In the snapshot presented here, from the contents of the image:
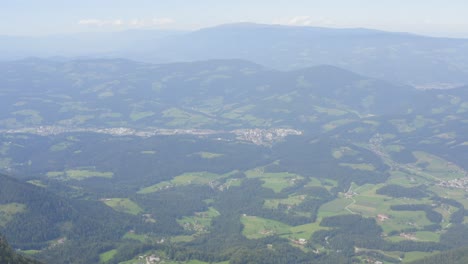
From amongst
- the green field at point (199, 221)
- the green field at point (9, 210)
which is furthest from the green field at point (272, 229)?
the green field at point (9, 210)

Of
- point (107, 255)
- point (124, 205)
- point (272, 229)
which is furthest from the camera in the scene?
point (124, 205)

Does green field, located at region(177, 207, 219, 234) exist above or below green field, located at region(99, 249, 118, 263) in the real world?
below

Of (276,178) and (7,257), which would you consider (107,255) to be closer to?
(7,257)

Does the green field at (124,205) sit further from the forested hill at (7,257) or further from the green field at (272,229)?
the forested hill at (7,257)

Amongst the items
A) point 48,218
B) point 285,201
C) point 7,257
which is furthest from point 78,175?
point 7,257

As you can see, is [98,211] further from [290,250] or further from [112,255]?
[290,250]

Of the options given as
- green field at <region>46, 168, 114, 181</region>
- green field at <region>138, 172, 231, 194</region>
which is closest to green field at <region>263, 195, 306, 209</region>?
green field at <region>138, 172, 231, 194</region>

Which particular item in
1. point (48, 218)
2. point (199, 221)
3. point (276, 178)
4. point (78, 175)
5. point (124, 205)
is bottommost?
point (78, 175)

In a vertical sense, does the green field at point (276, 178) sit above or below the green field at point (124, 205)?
below

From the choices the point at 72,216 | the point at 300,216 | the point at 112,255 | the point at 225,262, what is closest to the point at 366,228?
the point at 300,216

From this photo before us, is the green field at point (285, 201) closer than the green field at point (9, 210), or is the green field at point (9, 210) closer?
the green field at point (9, 210)

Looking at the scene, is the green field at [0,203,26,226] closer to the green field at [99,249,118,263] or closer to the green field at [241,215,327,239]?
the green field at [99,249,118,263]
